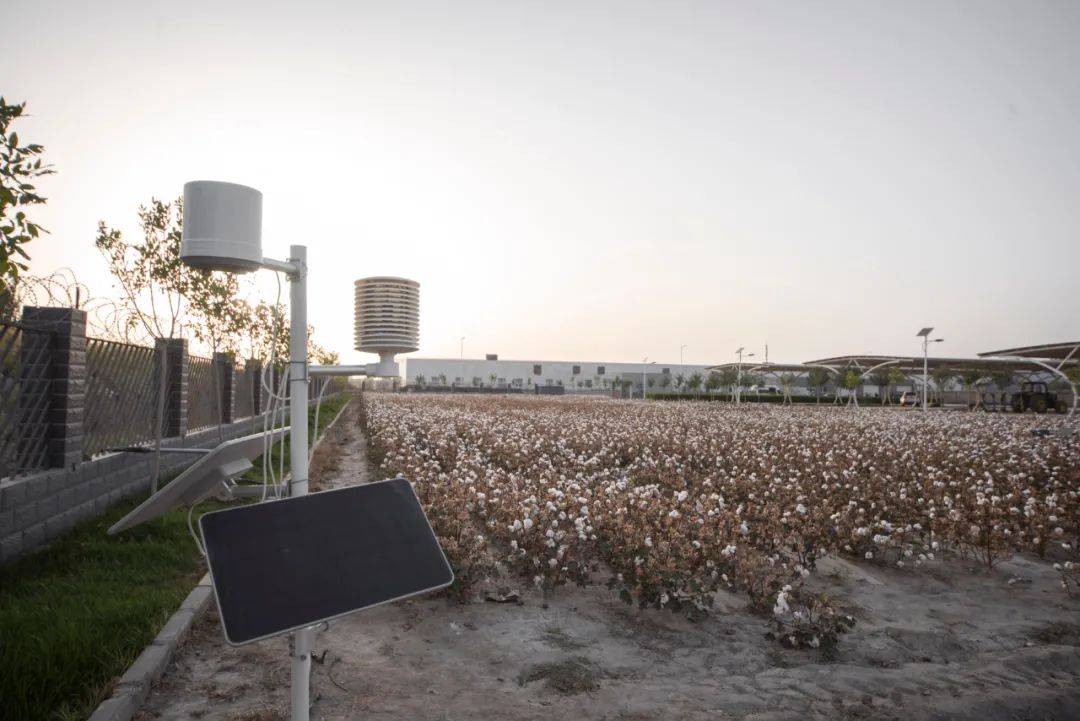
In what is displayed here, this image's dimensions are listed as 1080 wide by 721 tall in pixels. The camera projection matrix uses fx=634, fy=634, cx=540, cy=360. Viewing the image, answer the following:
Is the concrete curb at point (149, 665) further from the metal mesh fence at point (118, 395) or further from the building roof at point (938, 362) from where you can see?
the building roof at point (938, 362)

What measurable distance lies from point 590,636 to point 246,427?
46.7 ft

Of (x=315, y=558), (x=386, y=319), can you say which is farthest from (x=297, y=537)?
(x=386, y=319)

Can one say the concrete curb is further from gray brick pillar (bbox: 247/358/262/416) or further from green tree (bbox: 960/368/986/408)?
green tree (bbox: 960/368/986/408)

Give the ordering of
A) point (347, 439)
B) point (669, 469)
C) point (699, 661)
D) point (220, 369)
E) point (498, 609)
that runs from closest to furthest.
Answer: point (699, 661) → point (498, 609) → point (669, 469) → point (220, 369) → point (347, 439)

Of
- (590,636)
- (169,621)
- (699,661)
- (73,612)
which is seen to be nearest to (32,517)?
(73,612)

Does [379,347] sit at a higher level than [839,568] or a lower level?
higher

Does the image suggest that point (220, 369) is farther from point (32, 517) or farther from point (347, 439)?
point (32, 517)

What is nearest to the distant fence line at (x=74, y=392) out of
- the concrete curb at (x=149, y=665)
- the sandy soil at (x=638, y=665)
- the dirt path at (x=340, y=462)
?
the concrete curb at (x=149, y=665)

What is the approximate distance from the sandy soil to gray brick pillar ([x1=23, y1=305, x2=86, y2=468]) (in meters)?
3.29

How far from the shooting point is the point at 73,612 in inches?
155

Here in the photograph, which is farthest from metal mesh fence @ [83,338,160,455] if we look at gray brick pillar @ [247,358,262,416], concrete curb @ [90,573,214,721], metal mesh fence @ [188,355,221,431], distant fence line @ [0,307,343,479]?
gray brick pillar @ [247,358,262,416]

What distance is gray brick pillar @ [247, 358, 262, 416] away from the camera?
58.4ft

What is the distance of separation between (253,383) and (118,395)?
10398 millimetres

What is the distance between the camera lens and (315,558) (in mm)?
2045
